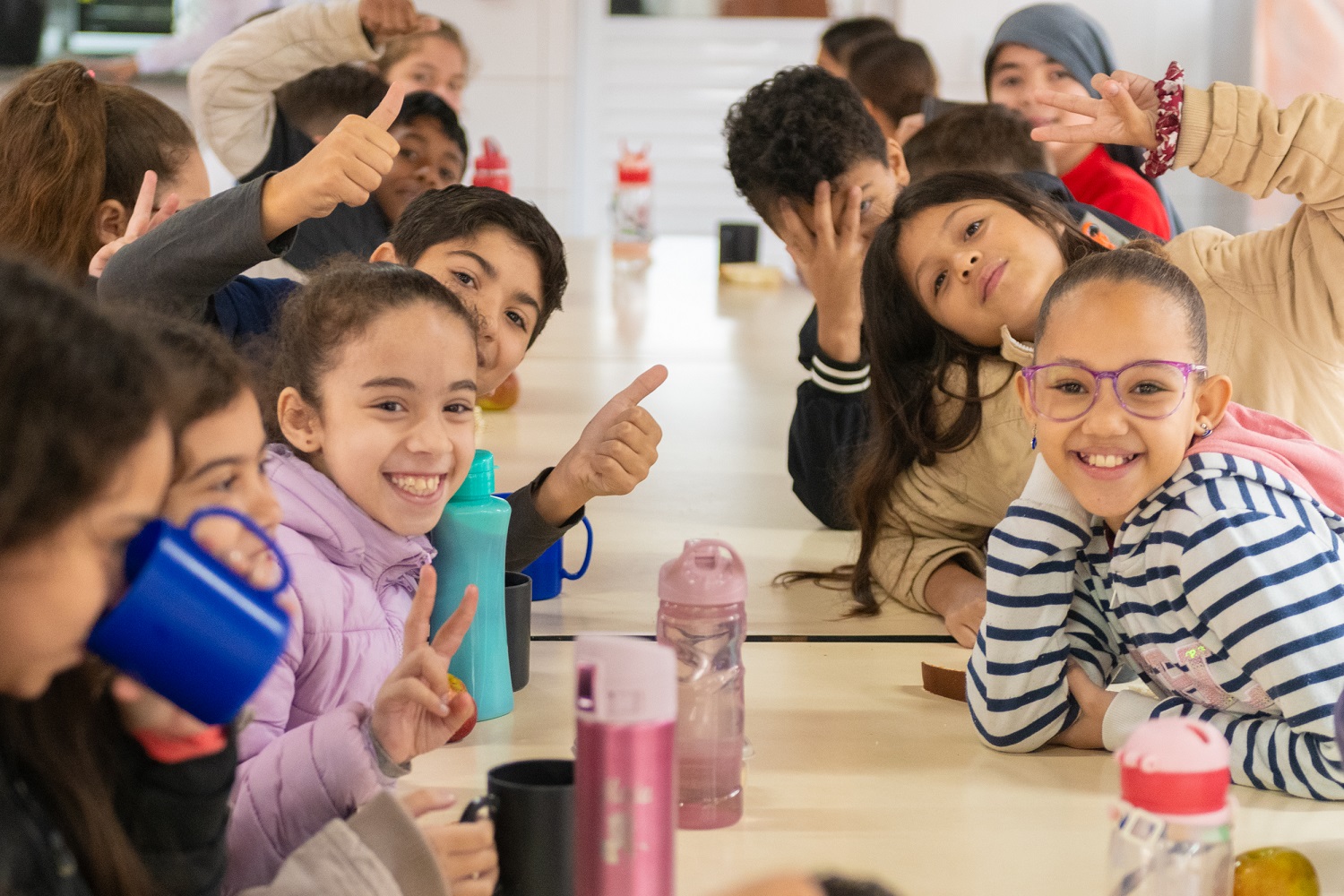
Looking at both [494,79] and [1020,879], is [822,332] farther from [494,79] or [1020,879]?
[494,79]

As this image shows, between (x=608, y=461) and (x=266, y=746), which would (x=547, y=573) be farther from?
(x=266, y=746)

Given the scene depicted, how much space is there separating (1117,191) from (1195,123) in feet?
4.24

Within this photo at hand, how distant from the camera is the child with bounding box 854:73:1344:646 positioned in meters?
1.52

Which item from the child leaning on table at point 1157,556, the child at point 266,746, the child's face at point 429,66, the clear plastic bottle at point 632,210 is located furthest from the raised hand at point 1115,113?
the clear plastic bottle at point 632,210

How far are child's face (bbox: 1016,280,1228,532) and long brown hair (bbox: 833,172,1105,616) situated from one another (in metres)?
0.53

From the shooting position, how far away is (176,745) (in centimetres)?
76

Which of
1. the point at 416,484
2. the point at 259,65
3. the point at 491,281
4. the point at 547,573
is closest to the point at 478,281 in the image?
the point at 491,281

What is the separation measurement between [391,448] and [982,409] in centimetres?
80

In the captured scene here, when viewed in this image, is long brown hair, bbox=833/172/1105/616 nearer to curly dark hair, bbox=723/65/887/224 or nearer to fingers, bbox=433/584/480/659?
curly dark hair, bbox=723/65/887/224

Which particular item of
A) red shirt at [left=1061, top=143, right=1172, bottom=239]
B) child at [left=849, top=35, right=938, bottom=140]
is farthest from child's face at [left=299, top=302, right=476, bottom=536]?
child at [left=849, top=35, right=938, bottom=140]

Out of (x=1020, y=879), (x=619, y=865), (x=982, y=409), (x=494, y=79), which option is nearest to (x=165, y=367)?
(x=619, y=865)

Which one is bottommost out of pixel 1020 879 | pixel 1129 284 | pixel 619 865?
pixel 1020 879

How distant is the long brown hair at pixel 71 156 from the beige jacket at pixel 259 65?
2.71 ft

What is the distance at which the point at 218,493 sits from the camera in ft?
2.72
